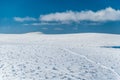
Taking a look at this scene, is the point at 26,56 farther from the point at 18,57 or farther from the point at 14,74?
the point at 14,74

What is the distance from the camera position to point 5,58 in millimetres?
17312

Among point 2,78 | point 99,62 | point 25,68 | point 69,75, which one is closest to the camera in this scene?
point 2,78

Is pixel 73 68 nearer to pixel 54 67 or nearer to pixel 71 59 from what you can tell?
pixel 54 67

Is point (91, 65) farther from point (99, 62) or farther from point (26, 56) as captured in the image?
point (26, 56)

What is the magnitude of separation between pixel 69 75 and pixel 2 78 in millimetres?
4033

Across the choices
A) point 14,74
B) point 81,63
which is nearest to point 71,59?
point 81,63

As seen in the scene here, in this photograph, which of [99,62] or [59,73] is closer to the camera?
[59,73]

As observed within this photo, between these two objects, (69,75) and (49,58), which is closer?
(69,75)

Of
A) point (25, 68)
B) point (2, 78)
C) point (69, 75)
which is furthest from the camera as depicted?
point (25, 68)

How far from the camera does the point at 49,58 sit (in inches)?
727

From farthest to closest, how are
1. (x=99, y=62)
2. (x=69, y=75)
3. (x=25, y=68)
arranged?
(x=99, y=62)
(x=25, y=68)
(x=69, y=75)

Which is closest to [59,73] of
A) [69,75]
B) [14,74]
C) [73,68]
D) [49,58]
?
[69,75]

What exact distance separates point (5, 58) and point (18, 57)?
117cm

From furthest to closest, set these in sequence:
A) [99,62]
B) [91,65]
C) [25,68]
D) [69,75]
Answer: [99,62]
[91,65]
[25,68]
[69,75]
